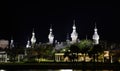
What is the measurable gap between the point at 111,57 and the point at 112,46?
1617 cm

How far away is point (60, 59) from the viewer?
94.8 m

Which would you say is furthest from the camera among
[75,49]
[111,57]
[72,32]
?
[72,32]

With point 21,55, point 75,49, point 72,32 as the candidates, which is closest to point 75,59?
point 75,49

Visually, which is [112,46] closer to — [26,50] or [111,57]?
[111,57]

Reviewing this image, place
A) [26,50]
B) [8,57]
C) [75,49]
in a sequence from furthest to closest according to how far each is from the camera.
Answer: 1. [26,50]
2. [8,57]
3. [75,49]

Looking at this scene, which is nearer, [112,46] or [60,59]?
[60,59]

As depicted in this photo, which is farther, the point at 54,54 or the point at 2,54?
the point at 2,54

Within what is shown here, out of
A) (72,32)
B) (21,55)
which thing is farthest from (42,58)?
(72,32)

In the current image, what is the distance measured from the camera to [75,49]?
279 feet

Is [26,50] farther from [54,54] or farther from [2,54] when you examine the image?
[54,54]

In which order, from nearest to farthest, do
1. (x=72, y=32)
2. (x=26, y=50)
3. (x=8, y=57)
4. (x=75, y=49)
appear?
(x=75, y=49)
(x=8, y=57)
(x=26, y=50)
(x=72, y=32)

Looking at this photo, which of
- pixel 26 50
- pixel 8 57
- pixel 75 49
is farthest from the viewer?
pixel 26 50

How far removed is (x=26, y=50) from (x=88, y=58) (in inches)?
1217

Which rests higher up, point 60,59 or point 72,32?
point 72,32
